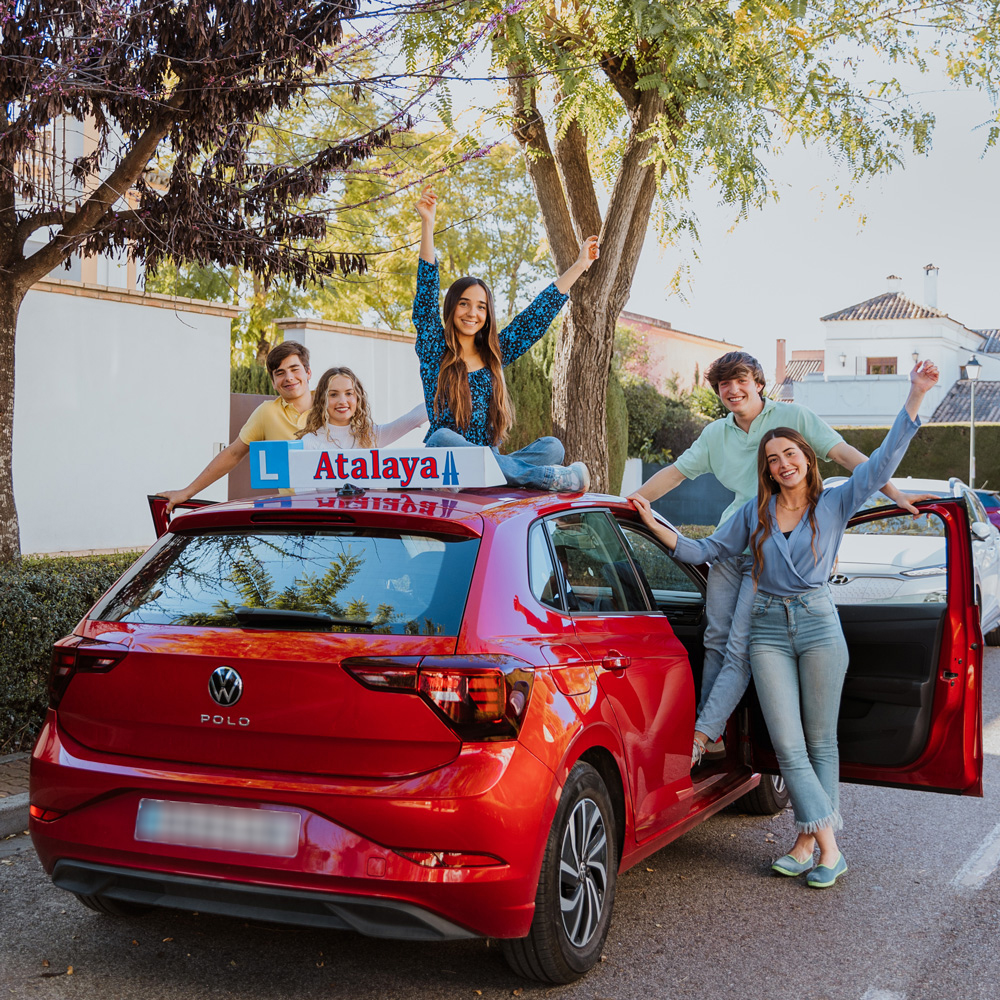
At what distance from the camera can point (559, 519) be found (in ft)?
13.1

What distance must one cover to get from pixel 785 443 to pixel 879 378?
154 ft

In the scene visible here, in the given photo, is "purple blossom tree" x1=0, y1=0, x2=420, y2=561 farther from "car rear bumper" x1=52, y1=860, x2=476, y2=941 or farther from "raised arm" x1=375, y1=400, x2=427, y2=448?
"car rear bumper" x1=52, y1=860, x2=476, y2=941

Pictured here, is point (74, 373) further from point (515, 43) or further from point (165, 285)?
point (165, 285)

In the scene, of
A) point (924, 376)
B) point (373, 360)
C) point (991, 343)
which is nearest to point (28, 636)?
point (924, 376)

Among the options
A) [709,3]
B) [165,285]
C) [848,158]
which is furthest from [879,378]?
[709,3]

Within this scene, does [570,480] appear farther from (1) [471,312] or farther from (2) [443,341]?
(2) [443,341]

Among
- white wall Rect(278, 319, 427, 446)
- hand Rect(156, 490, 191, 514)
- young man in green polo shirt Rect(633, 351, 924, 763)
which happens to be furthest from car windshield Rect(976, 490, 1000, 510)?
hand Rect(156, 490, 191, 514)

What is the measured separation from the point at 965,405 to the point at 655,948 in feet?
185

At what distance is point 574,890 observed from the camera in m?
3.59

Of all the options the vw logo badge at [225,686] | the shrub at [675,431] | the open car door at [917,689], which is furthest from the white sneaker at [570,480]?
the shrub at [675,431]

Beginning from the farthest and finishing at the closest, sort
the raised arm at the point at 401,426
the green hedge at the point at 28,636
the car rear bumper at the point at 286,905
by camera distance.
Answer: the green hedge at the point at 28,636 → the raised arm at the point at 401,426 → the car rear bumper at the point at 286,905

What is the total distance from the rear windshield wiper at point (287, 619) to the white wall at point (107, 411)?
8.15 m

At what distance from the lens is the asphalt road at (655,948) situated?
3.65 m

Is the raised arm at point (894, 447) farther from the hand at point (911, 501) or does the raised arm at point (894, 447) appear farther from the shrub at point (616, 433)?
the shrub at point (616, 433)
